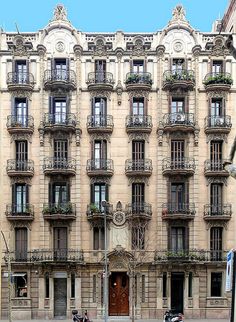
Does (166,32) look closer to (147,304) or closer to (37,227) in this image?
(37,227)

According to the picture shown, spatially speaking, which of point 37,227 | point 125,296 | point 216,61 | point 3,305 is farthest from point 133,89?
point 3,305

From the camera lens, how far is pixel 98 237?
4797 centimetres

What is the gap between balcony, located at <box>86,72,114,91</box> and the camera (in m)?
48.5

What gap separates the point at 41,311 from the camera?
46.7m

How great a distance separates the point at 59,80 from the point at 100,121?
4.53 metres

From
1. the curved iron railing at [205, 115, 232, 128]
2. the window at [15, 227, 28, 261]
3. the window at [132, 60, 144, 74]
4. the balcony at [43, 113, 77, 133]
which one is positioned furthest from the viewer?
the window at [132, 60, 144, 74]

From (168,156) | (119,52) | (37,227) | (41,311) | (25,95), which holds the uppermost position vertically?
(119,52)

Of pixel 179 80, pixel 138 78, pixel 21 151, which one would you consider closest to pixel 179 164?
pixel 179 80

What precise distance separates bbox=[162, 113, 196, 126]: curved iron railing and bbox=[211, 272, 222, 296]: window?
466 inches

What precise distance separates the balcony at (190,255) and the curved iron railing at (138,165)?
257 inches

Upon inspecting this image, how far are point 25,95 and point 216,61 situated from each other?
15.4m

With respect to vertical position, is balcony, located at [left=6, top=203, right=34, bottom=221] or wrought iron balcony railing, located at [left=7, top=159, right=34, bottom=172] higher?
wrought iron balcony railing, located at [left=7, top=159, right=34, bottom=172]

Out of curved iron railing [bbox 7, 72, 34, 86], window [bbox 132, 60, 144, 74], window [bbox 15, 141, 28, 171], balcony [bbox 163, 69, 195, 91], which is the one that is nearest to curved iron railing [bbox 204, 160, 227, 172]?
balcony [bbox 163, 69, 195, 91]

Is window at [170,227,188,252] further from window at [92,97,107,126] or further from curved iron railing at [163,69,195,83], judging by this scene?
curved iron railing at [163,69,195,83]
